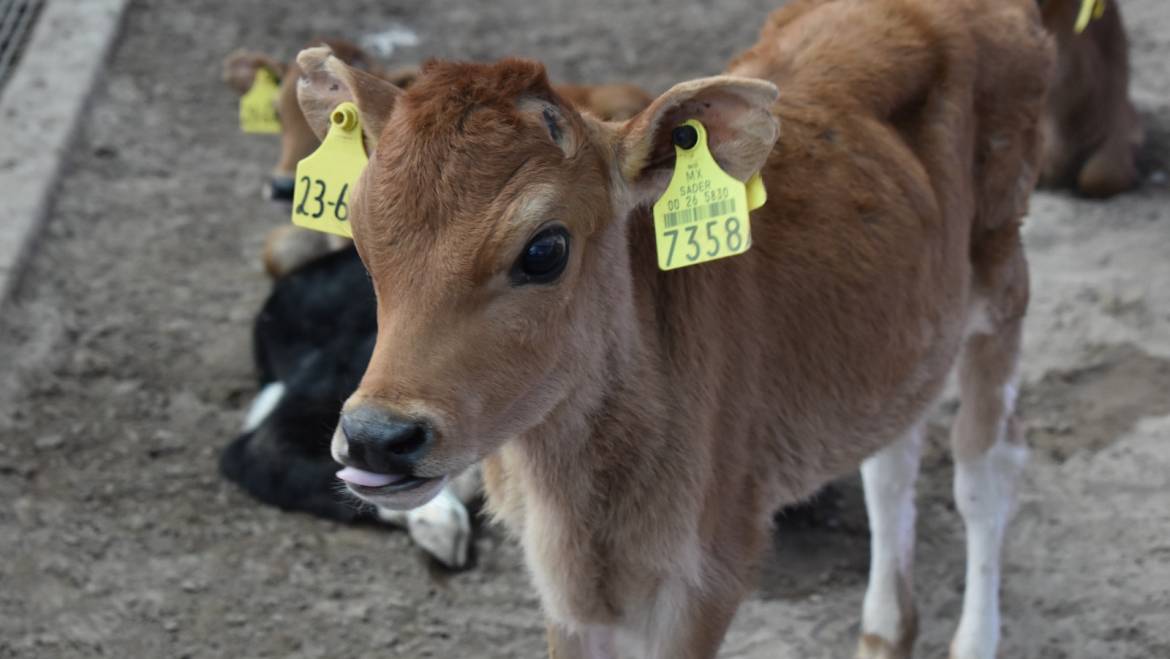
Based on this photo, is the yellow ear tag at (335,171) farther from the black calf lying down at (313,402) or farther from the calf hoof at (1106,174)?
the calf hoof at (1106,174)

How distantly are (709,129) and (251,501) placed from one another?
285cm

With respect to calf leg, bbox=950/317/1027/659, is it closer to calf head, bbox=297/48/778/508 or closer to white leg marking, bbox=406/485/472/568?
white leg marking, bbox=406/485/472/568

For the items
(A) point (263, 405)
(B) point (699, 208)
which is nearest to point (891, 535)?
(B) point (699, 208)

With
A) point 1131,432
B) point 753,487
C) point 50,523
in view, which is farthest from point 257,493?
point 1131,432

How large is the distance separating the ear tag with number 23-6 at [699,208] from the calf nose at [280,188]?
3433 millimetres

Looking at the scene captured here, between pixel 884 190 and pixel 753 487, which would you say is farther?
pixel 884 190

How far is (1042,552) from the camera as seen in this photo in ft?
15.7

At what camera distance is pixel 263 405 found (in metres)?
5.54

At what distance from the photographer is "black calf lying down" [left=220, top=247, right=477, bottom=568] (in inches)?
193

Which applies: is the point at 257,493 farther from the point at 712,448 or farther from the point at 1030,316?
the point at 1030,316

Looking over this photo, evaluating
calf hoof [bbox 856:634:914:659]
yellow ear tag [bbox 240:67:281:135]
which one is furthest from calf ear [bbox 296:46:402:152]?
yellow ear tag [bbox 240:67:281:135]

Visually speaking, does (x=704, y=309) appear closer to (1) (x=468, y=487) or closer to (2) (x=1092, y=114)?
(1) (x=468, y=487)

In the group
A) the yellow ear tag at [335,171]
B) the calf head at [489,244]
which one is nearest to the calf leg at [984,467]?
the calf head at [489,244]

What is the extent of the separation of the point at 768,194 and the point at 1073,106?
504cm
